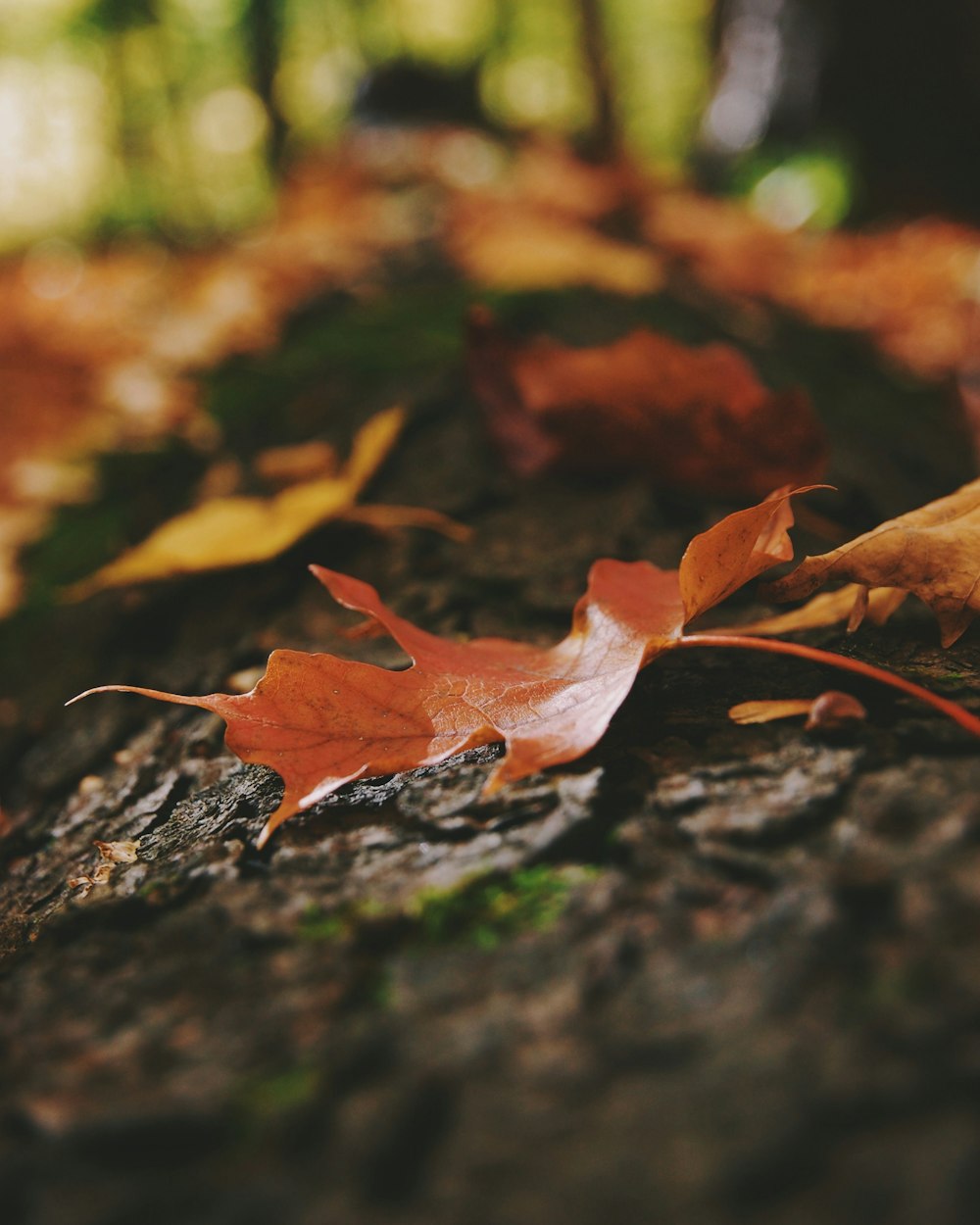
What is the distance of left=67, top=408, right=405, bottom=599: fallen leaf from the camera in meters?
1.07

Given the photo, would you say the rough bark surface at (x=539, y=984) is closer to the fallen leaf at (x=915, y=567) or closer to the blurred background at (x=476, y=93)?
the fallen leaf at (x=915, y=567)

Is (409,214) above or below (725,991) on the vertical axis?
above

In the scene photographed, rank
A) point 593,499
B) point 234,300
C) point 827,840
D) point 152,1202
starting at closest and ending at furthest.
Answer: point 152,1202, point 827,840, point 593,499, point 234,300

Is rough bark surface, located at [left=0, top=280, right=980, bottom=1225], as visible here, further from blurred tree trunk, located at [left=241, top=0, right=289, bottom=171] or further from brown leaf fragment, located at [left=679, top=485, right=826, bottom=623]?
blurred tree trunk, located at [left=241, top=0, right=289, bottom=171]

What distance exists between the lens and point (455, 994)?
439 millimetres

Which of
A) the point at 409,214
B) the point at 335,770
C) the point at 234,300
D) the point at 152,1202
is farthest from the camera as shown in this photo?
the point at 409,214

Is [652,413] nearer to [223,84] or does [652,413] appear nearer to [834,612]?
[834,612]

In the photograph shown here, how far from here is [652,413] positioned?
106 cm

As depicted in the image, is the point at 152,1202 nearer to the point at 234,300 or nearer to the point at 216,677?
the point at 216,677

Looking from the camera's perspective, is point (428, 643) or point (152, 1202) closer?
point (152, 1202)

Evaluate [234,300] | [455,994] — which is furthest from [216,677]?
[234,300]

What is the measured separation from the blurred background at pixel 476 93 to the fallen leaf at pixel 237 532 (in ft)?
14.1

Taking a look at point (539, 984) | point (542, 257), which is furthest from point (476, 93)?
point (539, 984)

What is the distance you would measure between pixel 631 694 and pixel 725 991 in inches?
11.8
